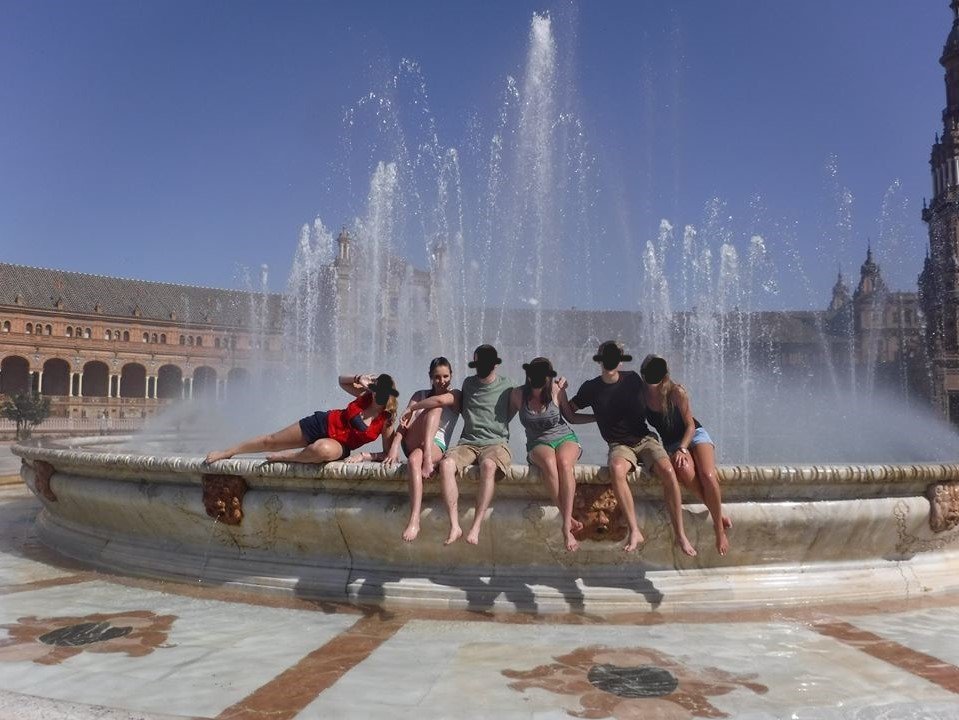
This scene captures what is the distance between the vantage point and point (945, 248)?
4956cm

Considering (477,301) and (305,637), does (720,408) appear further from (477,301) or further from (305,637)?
(305,637)

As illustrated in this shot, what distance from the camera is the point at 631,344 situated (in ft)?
199

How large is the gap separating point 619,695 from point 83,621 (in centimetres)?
273

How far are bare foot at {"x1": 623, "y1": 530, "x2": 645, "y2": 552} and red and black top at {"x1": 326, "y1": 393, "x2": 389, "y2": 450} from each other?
155cm

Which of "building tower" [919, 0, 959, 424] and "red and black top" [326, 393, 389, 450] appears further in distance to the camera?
"building tower" [919, 0, 959, 424]

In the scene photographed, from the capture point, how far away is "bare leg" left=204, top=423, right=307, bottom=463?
4250 mm

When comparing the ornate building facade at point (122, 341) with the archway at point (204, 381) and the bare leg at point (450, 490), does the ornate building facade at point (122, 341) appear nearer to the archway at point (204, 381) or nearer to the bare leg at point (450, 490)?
the archway at point (204, 381)

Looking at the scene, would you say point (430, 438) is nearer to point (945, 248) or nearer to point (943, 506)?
point (943, 506)

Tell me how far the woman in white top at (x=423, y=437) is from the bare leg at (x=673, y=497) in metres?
1.18

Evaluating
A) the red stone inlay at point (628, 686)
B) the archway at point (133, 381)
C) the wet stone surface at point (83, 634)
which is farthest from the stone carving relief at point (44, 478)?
the archway at point (133, 381)

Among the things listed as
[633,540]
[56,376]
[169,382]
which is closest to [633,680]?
[633,540]

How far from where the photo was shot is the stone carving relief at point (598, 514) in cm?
393

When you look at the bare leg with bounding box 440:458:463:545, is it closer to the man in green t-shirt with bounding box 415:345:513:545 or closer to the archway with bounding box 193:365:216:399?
the man in green t-shirt with bounding box 415:345:513:545

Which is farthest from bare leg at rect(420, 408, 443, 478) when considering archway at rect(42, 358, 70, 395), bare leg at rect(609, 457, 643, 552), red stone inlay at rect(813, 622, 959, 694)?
archway at rect(42, 358, 70, 395)
